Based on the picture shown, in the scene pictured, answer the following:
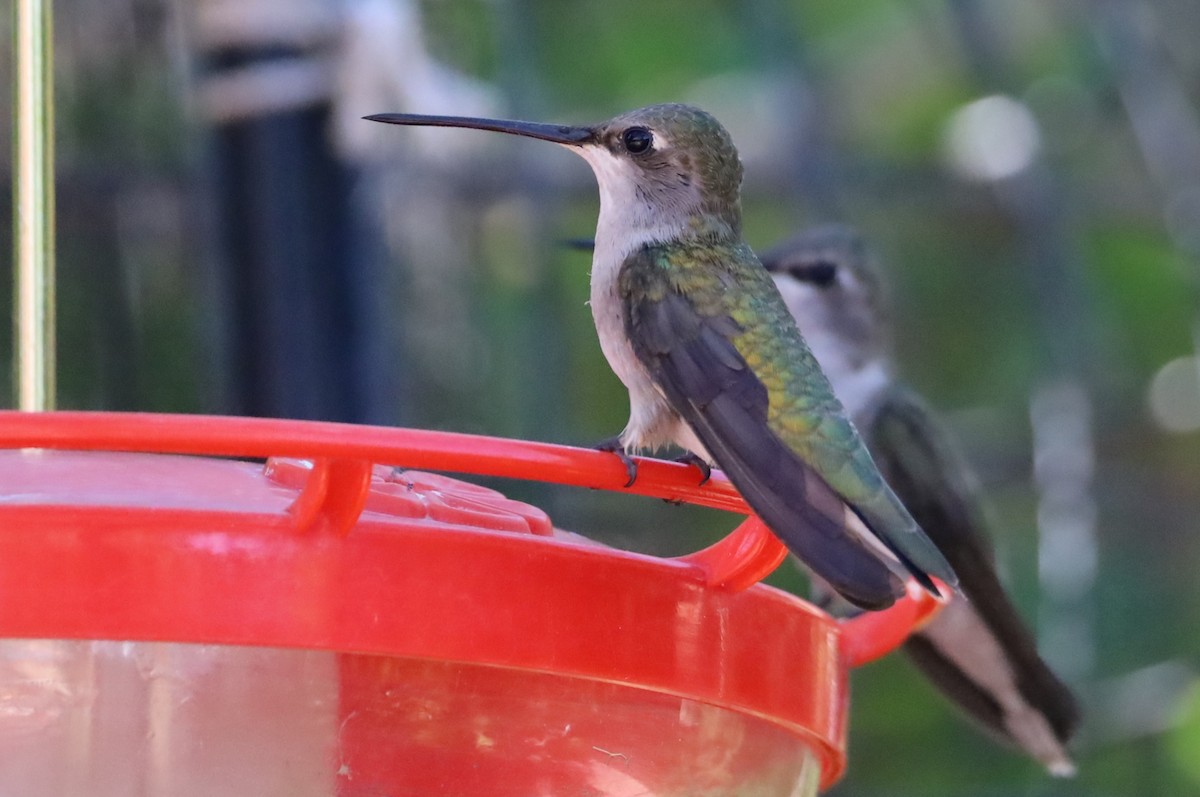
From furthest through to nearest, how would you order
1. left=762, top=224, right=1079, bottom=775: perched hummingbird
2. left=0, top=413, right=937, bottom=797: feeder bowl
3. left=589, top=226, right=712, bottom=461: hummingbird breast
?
left=762, top=224, right=1079, bottom=775: perched hummingbird < left=589, top=226, right=712, bottom=461: hummingbird breast < left=0, top=413, right=937, bottom=797: feeder bowl

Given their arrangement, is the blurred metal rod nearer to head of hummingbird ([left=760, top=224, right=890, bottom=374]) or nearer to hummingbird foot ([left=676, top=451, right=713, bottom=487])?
hummingbird foot ([left=676, top=451, right=713, bottom=487])

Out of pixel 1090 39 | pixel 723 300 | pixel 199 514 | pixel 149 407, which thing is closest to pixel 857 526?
pixel 723 300

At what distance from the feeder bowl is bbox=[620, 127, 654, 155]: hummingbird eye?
1553 millimetres

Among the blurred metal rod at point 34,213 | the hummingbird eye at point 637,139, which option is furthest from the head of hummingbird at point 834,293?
the blurred metal rod at point 34,213

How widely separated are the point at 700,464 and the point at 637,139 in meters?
0.98

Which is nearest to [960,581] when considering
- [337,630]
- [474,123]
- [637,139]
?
[637,139]

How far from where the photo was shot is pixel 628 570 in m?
1.82

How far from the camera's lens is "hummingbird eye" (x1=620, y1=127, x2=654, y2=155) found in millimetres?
3383

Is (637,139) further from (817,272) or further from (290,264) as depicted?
(817,272)

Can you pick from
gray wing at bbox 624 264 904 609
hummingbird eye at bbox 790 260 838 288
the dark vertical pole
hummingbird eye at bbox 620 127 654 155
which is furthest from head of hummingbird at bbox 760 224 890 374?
gray wing at bbox 624 264 904 609

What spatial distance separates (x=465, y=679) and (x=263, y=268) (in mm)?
1589

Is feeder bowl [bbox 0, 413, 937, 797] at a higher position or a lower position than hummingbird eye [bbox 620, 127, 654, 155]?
lower

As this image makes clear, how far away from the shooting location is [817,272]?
5523 millimetres

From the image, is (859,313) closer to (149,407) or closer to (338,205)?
(149,407)
